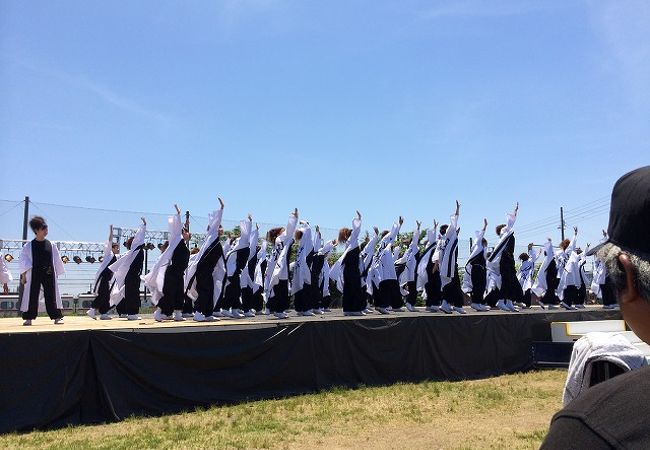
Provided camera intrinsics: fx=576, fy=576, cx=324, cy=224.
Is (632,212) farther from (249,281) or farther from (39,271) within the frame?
(249,281)

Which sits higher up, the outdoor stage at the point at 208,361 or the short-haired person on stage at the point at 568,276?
the short-haired person on stage at the point at 568,276

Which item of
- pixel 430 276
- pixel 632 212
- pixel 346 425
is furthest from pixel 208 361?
pixel 430 276

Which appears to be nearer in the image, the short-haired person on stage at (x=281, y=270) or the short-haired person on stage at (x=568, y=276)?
the short-haired person on stage at (x=281, y=270)

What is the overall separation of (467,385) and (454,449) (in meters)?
4.87

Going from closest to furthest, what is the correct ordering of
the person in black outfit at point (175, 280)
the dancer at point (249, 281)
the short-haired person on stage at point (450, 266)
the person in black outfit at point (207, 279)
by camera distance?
the person in black outfit at point (175, 280), the person in black outfit at point (207, 279), the dancer at point (249, 281), the short-haired person on stage at point (450, 266)

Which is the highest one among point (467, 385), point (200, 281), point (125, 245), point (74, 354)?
point (125, 245)

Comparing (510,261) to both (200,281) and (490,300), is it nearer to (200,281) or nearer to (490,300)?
(490,300)

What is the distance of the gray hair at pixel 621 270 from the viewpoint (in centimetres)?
114

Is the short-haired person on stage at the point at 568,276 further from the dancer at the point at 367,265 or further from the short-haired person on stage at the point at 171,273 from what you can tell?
the short-haired person on stage at the point at 171,273

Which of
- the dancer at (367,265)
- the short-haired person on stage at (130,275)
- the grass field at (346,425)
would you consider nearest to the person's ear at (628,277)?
the grass field at (346,425)

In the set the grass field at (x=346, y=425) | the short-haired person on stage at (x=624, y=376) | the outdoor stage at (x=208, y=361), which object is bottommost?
the grass field at (x=346, y=425)

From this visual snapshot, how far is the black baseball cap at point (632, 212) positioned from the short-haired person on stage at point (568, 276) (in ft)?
61.0

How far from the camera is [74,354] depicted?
7723 mm

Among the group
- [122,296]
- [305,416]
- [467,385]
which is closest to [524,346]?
[467,385]
